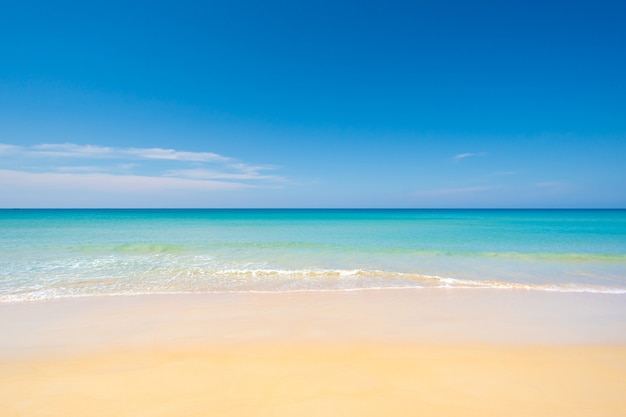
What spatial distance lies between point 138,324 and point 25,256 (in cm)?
1184

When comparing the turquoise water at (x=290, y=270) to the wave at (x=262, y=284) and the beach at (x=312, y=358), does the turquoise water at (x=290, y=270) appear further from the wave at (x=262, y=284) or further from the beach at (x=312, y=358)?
the beach at (x=312, y=358)

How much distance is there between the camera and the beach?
3.28 metres

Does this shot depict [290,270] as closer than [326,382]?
No

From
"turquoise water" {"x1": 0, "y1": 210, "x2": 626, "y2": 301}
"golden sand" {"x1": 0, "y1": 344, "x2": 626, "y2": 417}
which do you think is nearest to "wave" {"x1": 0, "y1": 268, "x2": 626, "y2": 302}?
"turquoise water" {"x1": 0, "y1": 210, "x2": 626, "y2": 301}

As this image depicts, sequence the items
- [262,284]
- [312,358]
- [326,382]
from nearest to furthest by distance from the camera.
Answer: [326,382] → [312,358] → [262,284]

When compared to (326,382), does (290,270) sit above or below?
below

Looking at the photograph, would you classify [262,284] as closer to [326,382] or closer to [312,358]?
[312,358]

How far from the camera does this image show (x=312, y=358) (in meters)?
4.30

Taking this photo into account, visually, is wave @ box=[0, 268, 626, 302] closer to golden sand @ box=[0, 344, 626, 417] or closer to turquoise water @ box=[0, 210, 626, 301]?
turquoise water @ box=[0, 210, 626, 301]

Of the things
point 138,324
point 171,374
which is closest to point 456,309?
point 171,374

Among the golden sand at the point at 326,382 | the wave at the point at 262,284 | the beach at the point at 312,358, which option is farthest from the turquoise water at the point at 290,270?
the golden sand at the point at 326,382

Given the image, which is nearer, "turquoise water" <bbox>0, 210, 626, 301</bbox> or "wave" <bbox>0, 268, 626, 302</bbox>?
"wave" <bbox>0, 268, 626, 302</bbox>

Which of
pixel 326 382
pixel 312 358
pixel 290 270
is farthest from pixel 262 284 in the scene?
pixel 326 382

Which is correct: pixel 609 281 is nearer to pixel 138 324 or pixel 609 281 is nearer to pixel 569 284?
pixel 569 284
